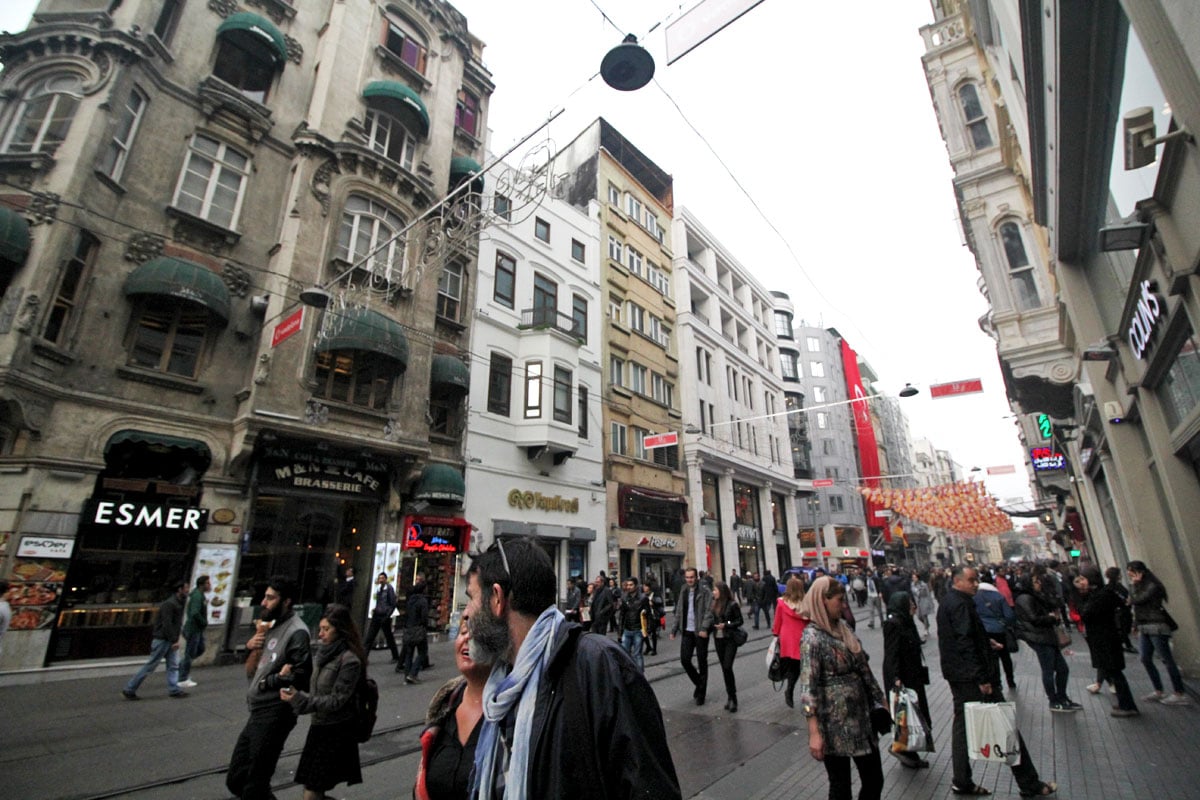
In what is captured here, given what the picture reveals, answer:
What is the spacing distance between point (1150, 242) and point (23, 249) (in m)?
17.3

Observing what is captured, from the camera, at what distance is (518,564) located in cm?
205

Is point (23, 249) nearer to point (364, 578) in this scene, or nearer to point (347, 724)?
point (364, 578)

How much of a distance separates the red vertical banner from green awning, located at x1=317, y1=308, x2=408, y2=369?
4773cm

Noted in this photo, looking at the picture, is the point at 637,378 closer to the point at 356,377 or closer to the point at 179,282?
the point at 356,377

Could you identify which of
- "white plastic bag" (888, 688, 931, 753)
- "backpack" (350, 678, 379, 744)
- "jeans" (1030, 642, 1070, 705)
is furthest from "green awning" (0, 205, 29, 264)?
"jeans" (1030, 642, 1070, 705)

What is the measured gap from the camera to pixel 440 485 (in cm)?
1556

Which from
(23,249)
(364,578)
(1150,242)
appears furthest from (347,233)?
(1150,242)

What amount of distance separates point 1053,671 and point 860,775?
5387 mm

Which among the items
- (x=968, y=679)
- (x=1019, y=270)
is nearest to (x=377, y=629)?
(x=968, y=679)

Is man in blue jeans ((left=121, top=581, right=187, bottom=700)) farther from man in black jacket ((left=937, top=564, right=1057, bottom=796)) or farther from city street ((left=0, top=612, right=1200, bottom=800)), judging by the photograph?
man in black jacket ((left=937, top=564, right=1057, bottom=796))

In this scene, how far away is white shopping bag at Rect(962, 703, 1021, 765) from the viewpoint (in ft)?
14.4

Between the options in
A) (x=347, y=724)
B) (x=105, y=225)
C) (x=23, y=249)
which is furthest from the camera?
(x=105, y=225)

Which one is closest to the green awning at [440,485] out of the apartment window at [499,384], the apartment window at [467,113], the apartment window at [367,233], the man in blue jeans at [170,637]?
the apartment window at [499,384]

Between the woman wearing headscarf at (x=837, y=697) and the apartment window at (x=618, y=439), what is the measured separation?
754 inches
